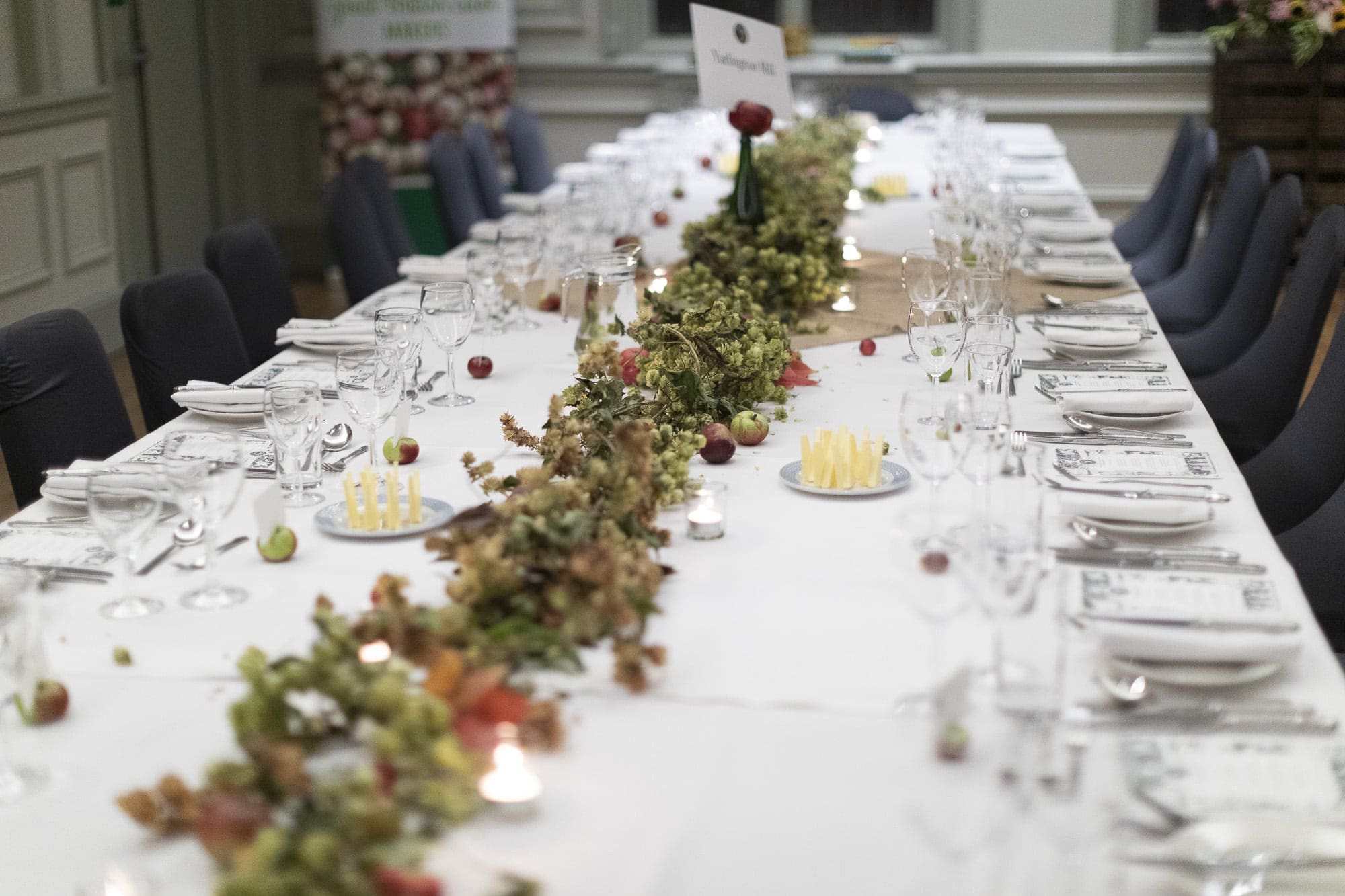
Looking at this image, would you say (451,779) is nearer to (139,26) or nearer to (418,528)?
(418,528)

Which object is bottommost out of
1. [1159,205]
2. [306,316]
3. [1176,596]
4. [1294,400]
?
[306,316]

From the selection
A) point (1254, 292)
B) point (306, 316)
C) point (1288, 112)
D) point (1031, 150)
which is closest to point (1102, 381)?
point (1254, 292)

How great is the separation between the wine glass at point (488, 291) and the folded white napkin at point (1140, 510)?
1.53m

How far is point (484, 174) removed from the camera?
17.6 ft

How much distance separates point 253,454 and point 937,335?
3.49ft

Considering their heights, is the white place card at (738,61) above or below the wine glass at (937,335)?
above

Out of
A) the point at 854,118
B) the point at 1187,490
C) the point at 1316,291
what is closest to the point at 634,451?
the point at 1187,490

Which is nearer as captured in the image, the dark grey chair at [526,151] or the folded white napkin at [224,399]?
the folded white napkin at [224,399]

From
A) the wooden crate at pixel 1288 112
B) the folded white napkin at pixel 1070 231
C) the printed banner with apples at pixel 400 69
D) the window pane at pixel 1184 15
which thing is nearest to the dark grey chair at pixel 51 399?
the folded white napkin at pixel 1070 231

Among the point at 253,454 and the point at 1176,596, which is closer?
the point at 1176,596

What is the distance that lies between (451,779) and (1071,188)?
3.95 metres

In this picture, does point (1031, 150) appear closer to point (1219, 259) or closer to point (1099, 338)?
point (1219, 259)

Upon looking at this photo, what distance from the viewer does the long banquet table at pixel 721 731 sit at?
3.48ft

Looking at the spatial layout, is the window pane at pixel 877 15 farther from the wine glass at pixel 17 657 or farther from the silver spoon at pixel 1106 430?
the wine glass at pixel 17 657
